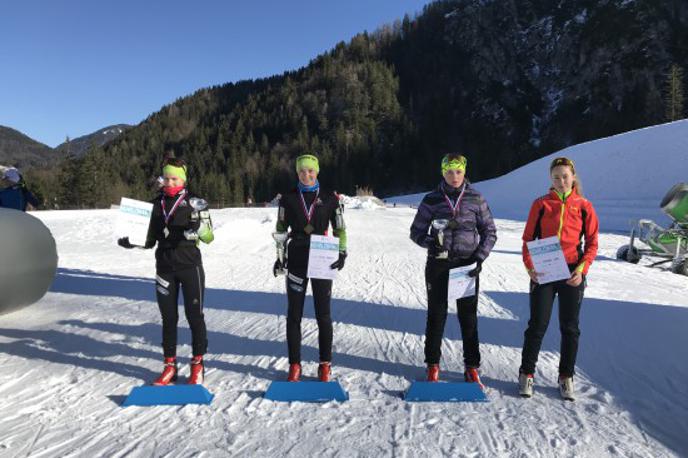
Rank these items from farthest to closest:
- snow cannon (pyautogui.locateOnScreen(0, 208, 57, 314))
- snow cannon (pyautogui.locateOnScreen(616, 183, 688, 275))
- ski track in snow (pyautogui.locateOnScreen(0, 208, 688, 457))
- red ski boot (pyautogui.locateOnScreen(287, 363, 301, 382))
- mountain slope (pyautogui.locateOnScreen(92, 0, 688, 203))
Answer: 1. mountain slope (pyautogui.locateOnScreen(92, 0, 688, 203))
2. snow cannon (pyautogui.locateOnScreen(616, 183, 688, 275))
3. snow cannon (pyautogui.locateOnScreen(0, 208, 57, 314))
4. red ski boot (pyautogui.locateOnScreen(287, 363, 301, 382))
5. ski track in snow (pyautogui.locateOnScreen(0, 208, 688, 457))

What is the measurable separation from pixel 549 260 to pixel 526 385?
1.12m

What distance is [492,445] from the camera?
2967 millimetres

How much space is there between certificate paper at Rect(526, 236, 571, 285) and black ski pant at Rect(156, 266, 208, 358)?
2.88 m

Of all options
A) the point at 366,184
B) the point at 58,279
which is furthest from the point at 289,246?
the point at 366,184

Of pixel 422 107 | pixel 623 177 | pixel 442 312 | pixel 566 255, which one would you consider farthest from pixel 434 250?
pixel 422 107

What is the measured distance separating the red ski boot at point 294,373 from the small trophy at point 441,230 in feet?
5.41

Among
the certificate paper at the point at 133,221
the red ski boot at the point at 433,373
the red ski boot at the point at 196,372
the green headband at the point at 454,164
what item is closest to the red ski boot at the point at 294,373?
the red ski boot at the point at 196,372

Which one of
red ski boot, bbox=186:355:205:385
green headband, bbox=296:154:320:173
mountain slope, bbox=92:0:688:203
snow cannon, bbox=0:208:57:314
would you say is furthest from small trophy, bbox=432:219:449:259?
mountain slope, bbox=92:0:688:203

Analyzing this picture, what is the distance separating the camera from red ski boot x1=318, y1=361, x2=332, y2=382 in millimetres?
3887

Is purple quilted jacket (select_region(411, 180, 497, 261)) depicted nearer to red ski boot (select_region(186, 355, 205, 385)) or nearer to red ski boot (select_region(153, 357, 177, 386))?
red ski boot (select_region(186, 355, 205, 385))

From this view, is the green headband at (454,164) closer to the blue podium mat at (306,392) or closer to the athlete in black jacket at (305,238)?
the athlete in black jacket at (305,238)

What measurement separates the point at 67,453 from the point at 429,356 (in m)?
2.89

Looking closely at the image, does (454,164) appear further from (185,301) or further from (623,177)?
(623,177)

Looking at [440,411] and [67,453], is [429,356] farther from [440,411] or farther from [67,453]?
[67,453]
